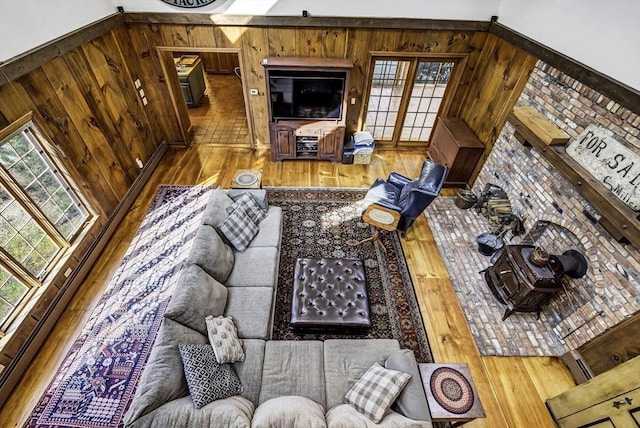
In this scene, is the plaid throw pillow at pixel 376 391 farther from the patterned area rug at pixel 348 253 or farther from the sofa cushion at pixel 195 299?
the sofa cushion at pixel 195 299

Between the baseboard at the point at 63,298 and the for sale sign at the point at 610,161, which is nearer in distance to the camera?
the for sale sign at the point at 610,161

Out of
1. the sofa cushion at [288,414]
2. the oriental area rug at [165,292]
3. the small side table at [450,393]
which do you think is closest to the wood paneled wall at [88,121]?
the oriental area rug at [165,292]

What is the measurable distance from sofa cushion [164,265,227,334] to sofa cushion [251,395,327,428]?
897mm

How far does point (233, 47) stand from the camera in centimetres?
475

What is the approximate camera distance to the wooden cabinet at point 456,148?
478 cm

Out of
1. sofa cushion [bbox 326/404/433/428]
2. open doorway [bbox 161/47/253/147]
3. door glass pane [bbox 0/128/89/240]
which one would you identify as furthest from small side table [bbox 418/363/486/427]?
open doorway [bbox 161/47/253/147]

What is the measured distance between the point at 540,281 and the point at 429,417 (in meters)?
1.88

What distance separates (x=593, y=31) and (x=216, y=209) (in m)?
4.45

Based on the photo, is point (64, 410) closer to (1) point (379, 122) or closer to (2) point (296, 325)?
(2) point (296, 325)

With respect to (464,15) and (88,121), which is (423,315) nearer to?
(464,15)

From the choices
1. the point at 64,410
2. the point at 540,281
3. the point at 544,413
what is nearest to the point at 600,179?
the point at 540,281

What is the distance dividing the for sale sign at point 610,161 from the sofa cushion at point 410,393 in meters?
2.41

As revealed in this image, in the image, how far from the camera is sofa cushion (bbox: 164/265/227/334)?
2.51m

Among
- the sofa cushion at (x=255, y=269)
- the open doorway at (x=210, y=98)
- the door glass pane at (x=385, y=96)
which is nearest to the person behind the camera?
the sofa cushion at (x=255, y=269)
